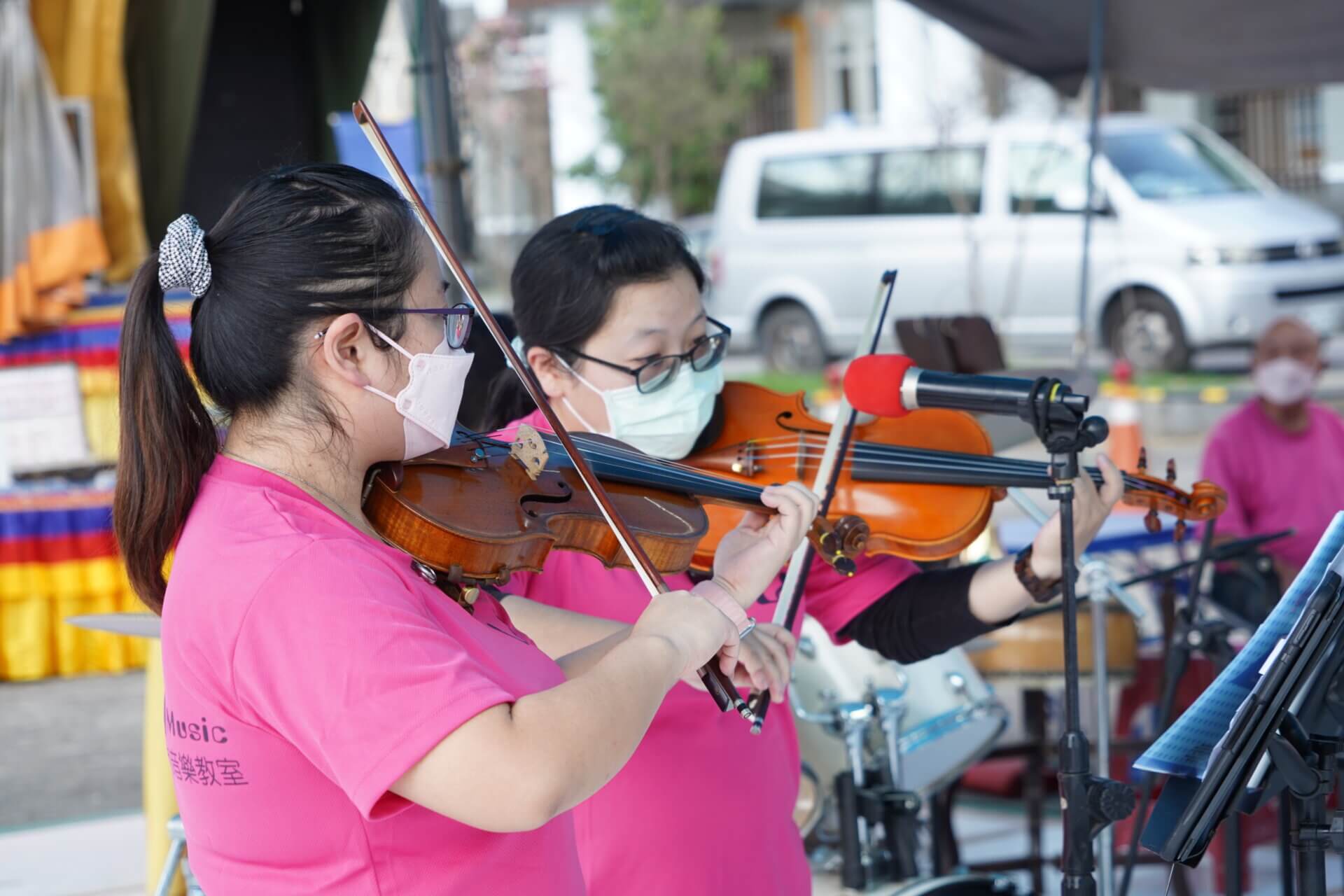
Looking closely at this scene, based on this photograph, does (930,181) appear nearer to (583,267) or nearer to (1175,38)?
(1175,38)

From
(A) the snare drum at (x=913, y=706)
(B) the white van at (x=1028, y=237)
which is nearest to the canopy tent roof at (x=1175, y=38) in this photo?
(A) the snare drum at (x=913, y=706)

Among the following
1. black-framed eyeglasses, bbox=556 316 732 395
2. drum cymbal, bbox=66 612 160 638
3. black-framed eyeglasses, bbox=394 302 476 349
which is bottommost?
drum cymbal, bbox=66 612 160 638

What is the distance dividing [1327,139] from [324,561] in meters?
17.7

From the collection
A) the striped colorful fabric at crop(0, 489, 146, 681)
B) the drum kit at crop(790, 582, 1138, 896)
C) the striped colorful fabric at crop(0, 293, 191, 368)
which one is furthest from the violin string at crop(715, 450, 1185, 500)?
the striped colorful fabric at crop(0, 489, 146, 681)

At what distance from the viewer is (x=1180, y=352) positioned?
35.1 ft

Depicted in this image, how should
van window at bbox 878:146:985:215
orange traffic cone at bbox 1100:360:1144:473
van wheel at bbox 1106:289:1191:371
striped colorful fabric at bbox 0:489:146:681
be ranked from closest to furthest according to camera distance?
1. striped colorful fabric at bbox 0:489:146:681
2. orange traffic cone at bbox 1100:360:1144:473
3. van wheel at bbox 1106:289:1191:371
4. van window at bbox 878:146:985:215

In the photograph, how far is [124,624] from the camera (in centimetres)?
223

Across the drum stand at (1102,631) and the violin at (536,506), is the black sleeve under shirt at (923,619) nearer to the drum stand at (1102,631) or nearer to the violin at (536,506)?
the violin at (536,506)

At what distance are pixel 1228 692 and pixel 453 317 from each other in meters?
0.90

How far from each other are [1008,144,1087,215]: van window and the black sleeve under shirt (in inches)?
355

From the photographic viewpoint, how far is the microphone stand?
1.48 metres

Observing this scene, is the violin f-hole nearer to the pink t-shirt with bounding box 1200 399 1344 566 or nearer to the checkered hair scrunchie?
the checkered hair scrunchie

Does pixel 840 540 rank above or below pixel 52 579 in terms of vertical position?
above

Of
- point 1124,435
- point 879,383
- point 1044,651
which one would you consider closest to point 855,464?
point 879,383
